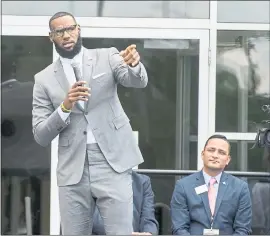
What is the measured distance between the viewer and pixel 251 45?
6918 millimetres

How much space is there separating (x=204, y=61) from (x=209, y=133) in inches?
25.5

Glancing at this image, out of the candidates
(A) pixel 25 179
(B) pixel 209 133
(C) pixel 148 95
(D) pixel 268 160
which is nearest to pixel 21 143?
(A) pixel 25 179

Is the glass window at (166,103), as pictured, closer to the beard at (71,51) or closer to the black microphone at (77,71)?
the beard at (71,51)

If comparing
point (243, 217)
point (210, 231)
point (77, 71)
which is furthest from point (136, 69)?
point (243, 217)

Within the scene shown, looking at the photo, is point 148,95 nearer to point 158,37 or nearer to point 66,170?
point 158,37

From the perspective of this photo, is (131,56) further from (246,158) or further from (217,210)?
(246,158)

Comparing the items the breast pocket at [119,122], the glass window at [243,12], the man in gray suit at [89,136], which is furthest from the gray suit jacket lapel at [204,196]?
the glass window at [243,12]

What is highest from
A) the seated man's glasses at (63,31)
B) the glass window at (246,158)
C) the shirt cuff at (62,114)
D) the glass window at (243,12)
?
the glass window at (243,12)

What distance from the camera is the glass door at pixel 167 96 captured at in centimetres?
679

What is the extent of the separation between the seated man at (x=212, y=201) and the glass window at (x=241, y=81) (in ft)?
5.18

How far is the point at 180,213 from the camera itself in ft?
16.9

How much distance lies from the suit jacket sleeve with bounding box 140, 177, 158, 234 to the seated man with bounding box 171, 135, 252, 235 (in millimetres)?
199

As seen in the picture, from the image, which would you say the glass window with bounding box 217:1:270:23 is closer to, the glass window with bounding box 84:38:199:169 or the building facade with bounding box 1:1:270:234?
the building facade with bounding box 1:1:270:234

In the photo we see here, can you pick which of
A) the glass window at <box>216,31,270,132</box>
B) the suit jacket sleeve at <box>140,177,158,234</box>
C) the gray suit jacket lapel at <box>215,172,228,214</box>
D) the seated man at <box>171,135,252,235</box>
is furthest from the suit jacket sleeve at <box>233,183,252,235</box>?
the glass window at <box>216,31,270,132</box>
